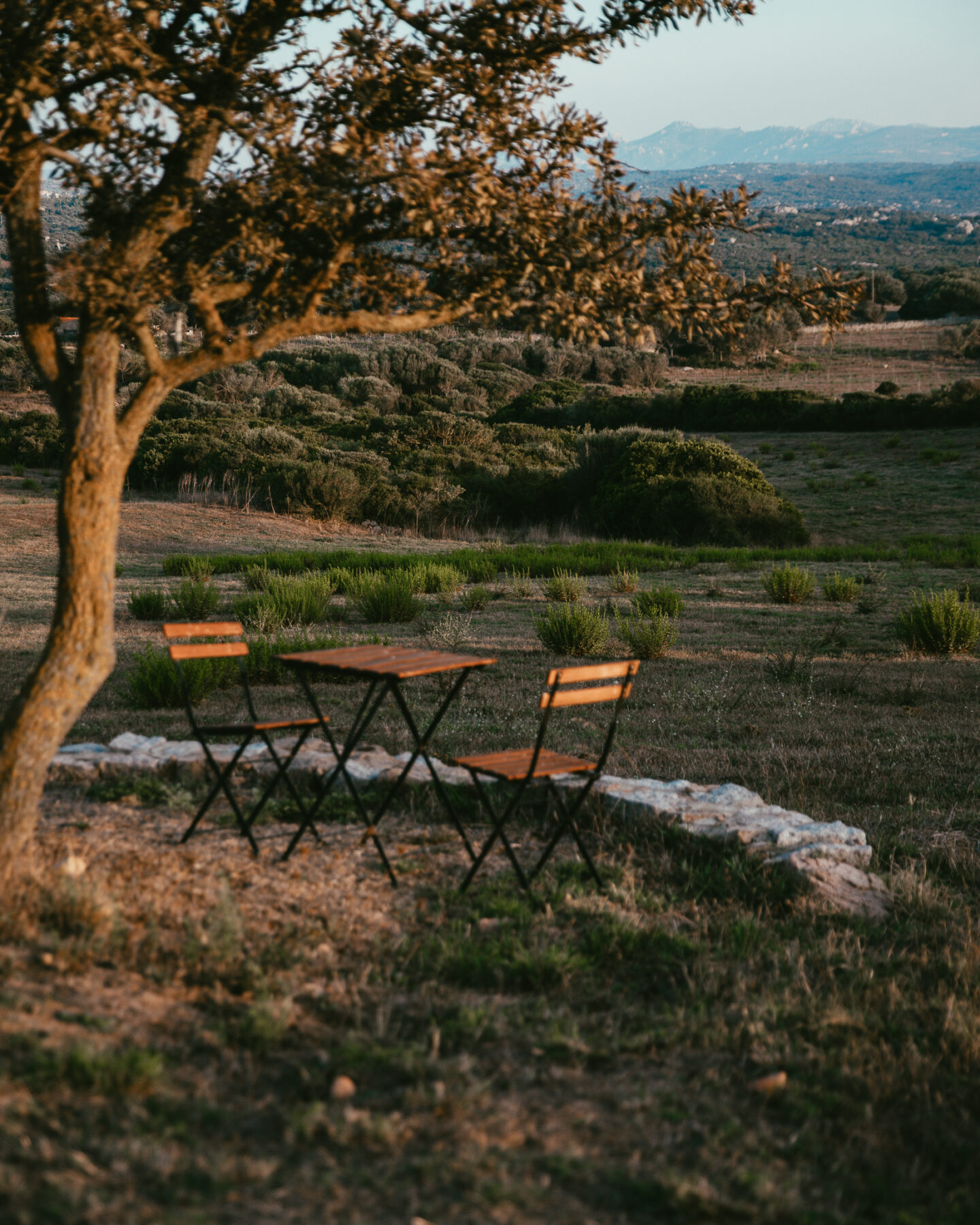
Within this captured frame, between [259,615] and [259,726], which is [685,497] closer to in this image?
[259,615]

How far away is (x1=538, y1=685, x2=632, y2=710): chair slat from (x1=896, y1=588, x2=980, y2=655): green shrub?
23.8 feet

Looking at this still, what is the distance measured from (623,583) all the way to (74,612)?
11.3 meters

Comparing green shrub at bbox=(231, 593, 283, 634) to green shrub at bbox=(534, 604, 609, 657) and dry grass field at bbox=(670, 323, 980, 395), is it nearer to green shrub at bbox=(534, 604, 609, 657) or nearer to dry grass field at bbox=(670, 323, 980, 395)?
green shrub at bbox=(534, 604, 609, 657)

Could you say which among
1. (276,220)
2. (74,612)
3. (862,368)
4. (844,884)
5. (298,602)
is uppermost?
(862,368)

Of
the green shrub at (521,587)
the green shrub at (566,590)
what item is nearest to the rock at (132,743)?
the green shrub at (566,590)

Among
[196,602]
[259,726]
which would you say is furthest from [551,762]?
[196,602]

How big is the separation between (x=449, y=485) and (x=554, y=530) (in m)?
2.89

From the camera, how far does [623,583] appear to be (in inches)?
551

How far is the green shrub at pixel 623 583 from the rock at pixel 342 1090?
38.5ft

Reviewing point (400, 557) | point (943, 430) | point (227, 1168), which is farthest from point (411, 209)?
point (943, 430)

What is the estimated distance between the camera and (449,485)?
961 inches

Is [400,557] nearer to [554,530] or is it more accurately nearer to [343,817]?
[554,530]

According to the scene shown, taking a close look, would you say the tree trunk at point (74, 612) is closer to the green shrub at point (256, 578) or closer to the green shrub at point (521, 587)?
the green shrub at point (256, 578)

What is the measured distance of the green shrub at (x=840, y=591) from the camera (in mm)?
13539
